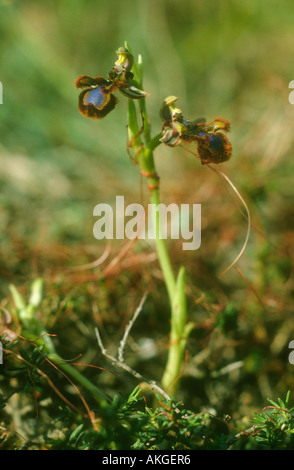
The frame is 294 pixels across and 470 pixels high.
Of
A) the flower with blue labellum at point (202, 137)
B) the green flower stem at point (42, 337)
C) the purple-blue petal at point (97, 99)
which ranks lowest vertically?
the green flower stem at point (42, 337)

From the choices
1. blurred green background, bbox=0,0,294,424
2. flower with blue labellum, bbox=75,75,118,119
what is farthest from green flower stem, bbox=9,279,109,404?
flower with blue labellum, bbox=75,75,118,119

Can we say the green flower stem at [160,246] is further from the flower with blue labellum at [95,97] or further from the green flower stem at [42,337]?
the green flower stem at [42,337]

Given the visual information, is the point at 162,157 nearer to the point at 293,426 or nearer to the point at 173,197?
the point at 173,197

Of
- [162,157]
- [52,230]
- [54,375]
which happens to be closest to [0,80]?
[162,157]

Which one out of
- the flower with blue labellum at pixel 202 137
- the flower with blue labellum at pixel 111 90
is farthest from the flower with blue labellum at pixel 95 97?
the flower with blue labellum at pixel 202 137

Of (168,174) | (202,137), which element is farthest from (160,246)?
(168,174)

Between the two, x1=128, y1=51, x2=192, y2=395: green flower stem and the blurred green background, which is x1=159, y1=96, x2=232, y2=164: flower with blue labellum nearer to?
x1=128, y1=51, x2=192, y2=395: green flower stem
